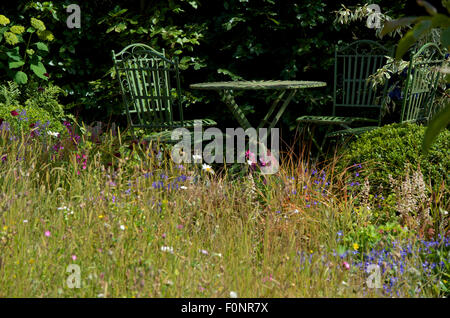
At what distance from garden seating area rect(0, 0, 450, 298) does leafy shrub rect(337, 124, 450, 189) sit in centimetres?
1

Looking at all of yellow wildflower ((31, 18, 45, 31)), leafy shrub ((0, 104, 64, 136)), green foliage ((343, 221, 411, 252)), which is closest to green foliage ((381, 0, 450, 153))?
green foliage ((343, 221, 411, 252))

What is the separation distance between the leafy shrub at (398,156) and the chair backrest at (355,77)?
1502mm

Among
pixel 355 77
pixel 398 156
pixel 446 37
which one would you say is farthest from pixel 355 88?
pixel 446 37

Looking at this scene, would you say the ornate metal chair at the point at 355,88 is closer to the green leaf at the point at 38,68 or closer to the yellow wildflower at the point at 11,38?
the green leaf at the point at 38,68

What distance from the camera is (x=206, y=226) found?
313 cm

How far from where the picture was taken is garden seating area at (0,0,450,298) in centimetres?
236

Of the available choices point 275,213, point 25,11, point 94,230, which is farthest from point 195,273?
point 25,11

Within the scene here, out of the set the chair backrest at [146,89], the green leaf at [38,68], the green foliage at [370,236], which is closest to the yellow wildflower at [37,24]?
the green leaf at [38,68]

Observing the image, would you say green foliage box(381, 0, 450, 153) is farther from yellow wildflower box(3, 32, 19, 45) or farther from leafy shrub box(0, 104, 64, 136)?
yellow wildflower box(3, 32, 19, 45)

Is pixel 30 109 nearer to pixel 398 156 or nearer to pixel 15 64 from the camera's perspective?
pixel 15 64

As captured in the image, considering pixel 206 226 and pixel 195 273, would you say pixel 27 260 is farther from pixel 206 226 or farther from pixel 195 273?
pixel 206 226

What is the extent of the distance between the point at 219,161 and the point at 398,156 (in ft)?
4.85

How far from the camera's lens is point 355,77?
5457mm

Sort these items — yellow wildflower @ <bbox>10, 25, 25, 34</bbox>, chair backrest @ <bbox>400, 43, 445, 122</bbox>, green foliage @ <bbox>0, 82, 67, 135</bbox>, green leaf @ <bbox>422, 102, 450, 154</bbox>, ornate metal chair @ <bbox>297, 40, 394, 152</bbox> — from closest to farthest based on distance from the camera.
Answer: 1. green leaf @ <bbox>422, 102, 450, 154</bbox>
2. chair backrest @ <bbox>400, 43, 445, 122</bbox>
3. green foliage @ <bbox>0, 82, 67, 135</bbox>
4. ornate metal chair @ <bbox>297, 40, 394, 152</bbox>
5. yellow wildflower @ <bbox>10, 25, 25, 34</bbox>
